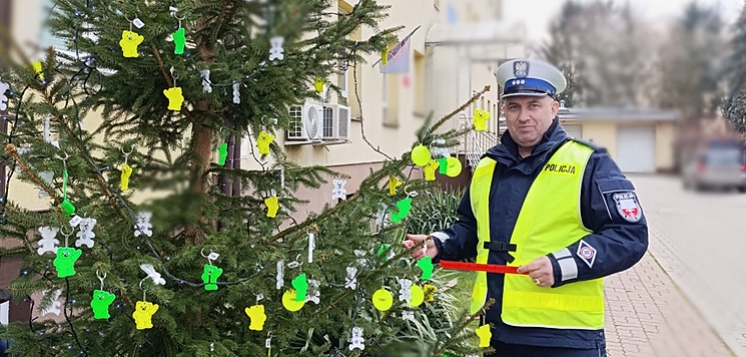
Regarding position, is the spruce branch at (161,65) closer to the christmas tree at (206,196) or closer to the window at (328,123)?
the christmas tree at (206,196)

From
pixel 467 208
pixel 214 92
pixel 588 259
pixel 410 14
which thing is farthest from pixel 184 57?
pixel 588 259

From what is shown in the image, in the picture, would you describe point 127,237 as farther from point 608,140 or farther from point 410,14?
point 608,140

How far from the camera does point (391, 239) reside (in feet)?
7.93

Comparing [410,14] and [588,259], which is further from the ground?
[410,14]

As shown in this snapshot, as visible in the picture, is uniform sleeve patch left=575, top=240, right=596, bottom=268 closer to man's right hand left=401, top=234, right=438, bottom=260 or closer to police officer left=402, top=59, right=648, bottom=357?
police officer left=402, top=59, right=648, bottom=357

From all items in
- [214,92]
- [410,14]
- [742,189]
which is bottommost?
[742,189]

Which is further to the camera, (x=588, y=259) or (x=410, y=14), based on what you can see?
(x=588, y=259)

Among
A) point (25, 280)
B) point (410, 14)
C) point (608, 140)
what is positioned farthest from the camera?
point (25, 280)

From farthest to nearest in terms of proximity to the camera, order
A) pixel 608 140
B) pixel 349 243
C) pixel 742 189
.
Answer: pixel 349 243 → pixel 608 140 → pixel 742 189

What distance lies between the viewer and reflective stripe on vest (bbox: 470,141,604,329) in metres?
2.08

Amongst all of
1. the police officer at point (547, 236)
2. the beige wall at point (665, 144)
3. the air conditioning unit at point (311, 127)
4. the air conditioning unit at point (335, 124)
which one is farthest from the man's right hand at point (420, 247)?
the air conditioning unit at point (335, 124)

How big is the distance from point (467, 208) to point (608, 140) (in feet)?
5.96

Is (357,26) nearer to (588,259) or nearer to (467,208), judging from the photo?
(467,208)

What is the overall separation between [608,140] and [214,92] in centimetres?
151
